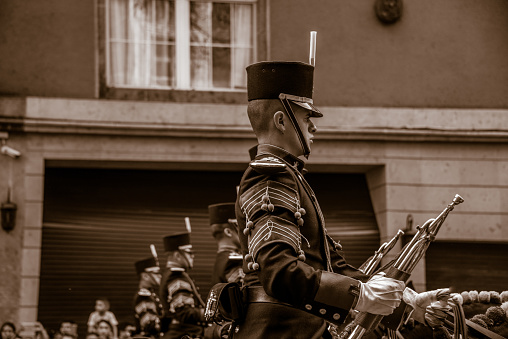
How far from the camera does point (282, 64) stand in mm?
5691

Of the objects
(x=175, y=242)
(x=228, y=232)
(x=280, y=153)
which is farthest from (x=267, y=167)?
(x=175, y=242)

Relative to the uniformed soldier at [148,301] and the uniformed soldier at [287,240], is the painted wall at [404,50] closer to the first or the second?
the uniformed soldier at [148,301]

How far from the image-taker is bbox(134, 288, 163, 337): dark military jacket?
13.2 m

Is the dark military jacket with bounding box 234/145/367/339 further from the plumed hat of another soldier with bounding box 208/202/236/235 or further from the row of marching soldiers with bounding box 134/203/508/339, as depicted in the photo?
Answer: the plumed hat of another soldier with bounding box 208/202/236/235

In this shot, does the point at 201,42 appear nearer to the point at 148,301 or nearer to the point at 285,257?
the point at 148,301

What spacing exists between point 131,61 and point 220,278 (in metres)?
6.45

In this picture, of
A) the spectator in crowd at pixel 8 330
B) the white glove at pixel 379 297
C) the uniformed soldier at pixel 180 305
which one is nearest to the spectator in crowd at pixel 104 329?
the spectator in crowd at pixel 8 330

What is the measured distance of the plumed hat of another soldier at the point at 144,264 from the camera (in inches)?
584

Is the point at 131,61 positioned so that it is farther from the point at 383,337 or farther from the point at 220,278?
the point at 383,337

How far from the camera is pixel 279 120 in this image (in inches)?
220

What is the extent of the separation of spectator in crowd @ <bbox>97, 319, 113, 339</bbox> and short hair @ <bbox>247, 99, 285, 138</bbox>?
1004 centimetres

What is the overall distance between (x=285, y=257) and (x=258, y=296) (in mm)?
416

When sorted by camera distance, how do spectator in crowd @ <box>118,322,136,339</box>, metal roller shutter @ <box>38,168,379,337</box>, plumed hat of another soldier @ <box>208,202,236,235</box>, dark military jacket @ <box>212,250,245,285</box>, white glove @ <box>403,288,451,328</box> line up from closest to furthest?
1. white glove @ <box>403,288,451,328</box>
2. dark military jacket @ <box>212,250,245,285</box>
3. plumed hat of another soldier @ <box>208,202,236,235</box>
4. spectator in crowd @ <box>118,322,136,339</box>
5. metal roller shutter @ <box>38,168,379,337</box>

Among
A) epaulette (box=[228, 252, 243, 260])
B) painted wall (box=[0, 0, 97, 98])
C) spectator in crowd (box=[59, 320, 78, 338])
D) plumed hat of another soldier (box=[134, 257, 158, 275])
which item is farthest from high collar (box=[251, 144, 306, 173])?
spectator in crowd (box=[59, 320, 78, 338])
